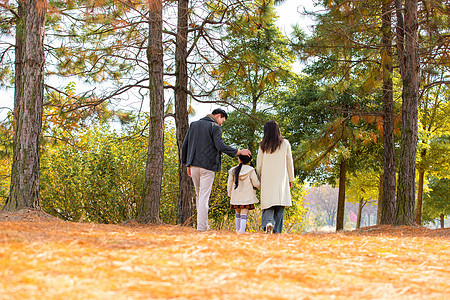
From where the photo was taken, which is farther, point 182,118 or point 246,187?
point 182,118

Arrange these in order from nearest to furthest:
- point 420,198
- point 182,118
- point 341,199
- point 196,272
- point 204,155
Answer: point 196,272 → point 204,155 → point 182,118 → point 341,199 → point 420,198

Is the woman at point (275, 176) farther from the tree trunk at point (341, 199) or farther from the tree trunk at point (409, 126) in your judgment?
the tree trunk at point (341, 199)

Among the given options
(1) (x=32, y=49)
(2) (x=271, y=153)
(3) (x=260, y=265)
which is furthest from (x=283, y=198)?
(1) (x=32, y=49)

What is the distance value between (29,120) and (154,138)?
2211 millimetres

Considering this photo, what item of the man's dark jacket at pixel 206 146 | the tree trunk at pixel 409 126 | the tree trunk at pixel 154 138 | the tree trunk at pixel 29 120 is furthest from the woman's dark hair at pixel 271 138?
the tree trunk at pixel 409 126

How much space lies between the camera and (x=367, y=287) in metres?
2.21

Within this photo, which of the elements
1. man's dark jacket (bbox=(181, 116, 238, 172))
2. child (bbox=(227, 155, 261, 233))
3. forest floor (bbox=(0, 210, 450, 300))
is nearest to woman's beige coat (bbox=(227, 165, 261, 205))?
child (bbox=(227, 155, 261, 233))

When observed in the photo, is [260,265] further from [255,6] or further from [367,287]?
[255,6]

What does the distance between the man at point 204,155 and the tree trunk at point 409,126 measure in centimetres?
413

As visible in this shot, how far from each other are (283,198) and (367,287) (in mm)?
3573

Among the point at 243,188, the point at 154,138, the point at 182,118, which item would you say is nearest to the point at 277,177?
the point at 243,188

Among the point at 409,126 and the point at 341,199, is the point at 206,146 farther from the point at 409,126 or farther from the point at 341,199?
the point at 341,199

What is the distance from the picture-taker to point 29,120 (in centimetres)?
642

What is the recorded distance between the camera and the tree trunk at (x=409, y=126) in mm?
8312
